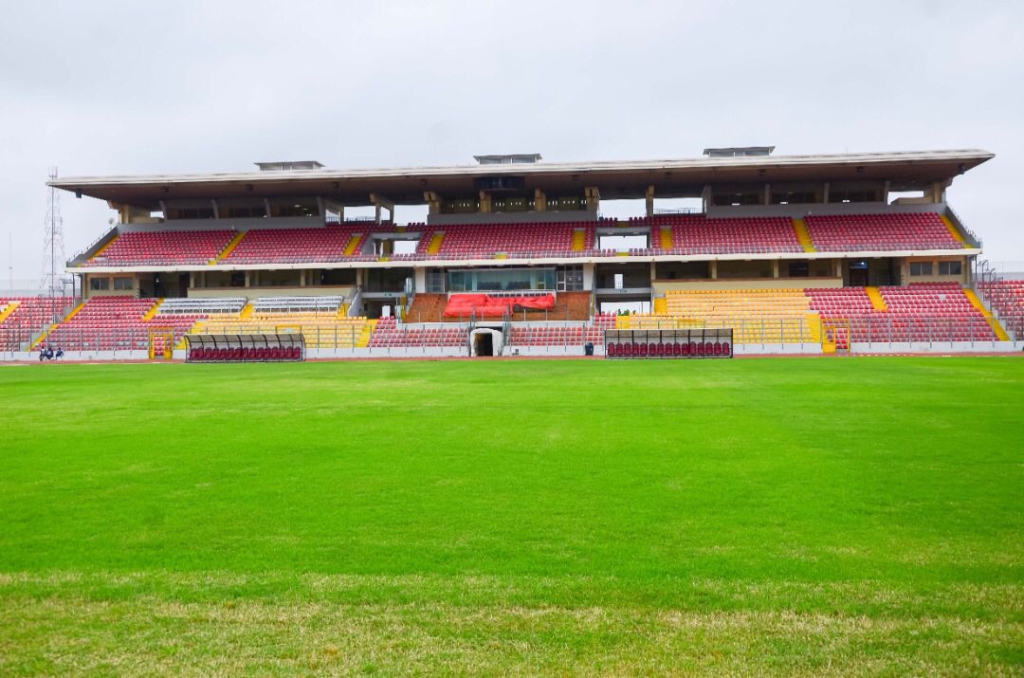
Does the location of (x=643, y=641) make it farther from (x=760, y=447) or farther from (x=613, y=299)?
(x=613, y=299)

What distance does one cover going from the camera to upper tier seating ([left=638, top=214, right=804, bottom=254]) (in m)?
53.2

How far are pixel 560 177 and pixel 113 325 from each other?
104ft

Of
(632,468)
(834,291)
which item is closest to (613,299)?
(834,291)

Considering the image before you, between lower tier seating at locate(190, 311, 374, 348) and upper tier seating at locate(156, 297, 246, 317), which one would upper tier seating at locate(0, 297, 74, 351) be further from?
lower tier seating at locate(190, 311, 374, 348)

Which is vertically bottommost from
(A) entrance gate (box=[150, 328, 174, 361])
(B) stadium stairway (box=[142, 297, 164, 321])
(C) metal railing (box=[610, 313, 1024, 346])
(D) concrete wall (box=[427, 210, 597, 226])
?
(A) entrance gate (box=[150, 328, 174, 361])

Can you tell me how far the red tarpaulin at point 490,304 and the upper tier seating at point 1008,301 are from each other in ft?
87.0

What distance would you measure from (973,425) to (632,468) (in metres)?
6.65

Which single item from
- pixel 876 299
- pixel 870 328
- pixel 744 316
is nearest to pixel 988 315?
pixel 876 299

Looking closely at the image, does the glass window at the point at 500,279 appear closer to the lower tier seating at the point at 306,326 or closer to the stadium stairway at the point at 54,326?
the lower tier seating at the point at 306,326

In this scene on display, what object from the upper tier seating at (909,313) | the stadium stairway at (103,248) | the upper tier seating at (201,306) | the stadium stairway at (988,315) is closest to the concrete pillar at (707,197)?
the upper tier seating at (909,313)

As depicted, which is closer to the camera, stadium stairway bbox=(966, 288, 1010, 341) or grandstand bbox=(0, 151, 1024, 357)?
stadium stairway bbox=(966, 288, 1010, 341)

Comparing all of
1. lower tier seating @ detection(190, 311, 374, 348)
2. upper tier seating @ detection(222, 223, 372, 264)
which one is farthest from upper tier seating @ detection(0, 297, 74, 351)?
upper tier seating @ detection(222, 223, 372, 264)

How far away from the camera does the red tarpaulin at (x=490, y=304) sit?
51562mm

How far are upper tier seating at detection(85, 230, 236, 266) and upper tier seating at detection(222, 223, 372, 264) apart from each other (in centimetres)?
193
